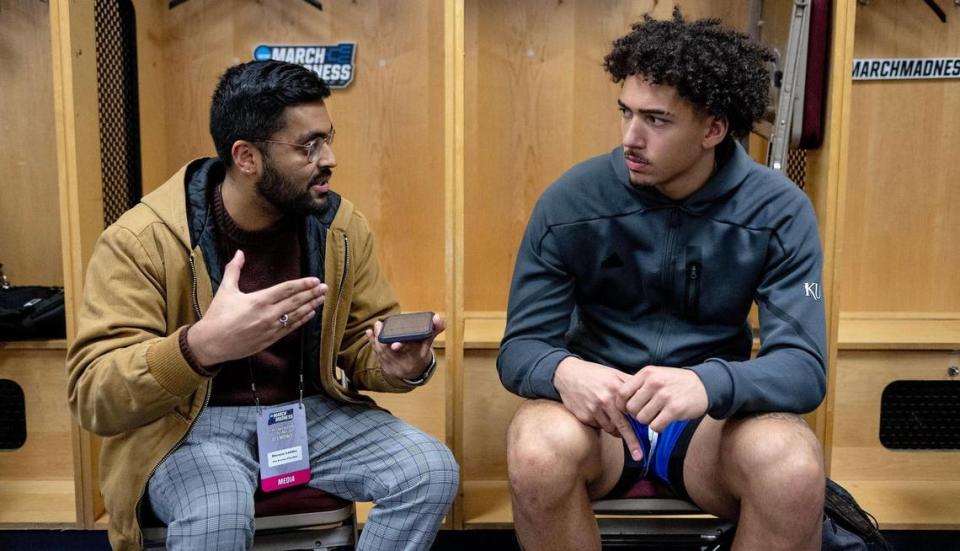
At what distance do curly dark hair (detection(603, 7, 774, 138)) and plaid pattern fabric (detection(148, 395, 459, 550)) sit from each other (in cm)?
79

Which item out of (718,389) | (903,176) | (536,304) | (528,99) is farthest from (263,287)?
(903,176)

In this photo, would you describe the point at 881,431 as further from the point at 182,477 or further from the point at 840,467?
the point at 182,477

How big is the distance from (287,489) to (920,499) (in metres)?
1.70

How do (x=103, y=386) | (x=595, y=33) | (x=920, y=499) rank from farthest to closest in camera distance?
(x=595, y=33), (x=920, y=499), (x=103, y=386)

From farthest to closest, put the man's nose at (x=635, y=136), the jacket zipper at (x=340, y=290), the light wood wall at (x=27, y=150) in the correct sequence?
the light wood wall at (x=27, y=150) → the jacket zipper at (x=340, y=290) → the man's nose at (x=635, y=136)

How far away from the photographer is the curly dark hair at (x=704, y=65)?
5.01 feet

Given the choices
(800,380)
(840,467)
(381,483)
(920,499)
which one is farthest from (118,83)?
(920,499)

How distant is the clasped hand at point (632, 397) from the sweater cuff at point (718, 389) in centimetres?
1

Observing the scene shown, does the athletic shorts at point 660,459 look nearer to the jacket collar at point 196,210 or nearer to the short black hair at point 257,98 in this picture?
the jacket collar at point 196,210

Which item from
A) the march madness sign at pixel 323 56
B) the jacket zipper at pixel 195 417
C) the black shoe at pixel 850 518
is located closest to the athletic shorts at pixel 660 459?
the black shoe at pixel 850 518

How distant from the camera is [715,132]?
5.27ft

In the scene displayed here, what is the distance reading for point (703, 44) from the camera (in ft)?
5.12

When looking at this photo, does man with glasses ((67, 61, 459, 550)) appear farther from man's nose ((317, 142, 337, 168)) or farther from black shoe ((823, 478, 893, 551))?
black shoe ((823, 478, 893, 551))

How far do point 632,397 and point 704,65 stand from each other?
0.61 m
